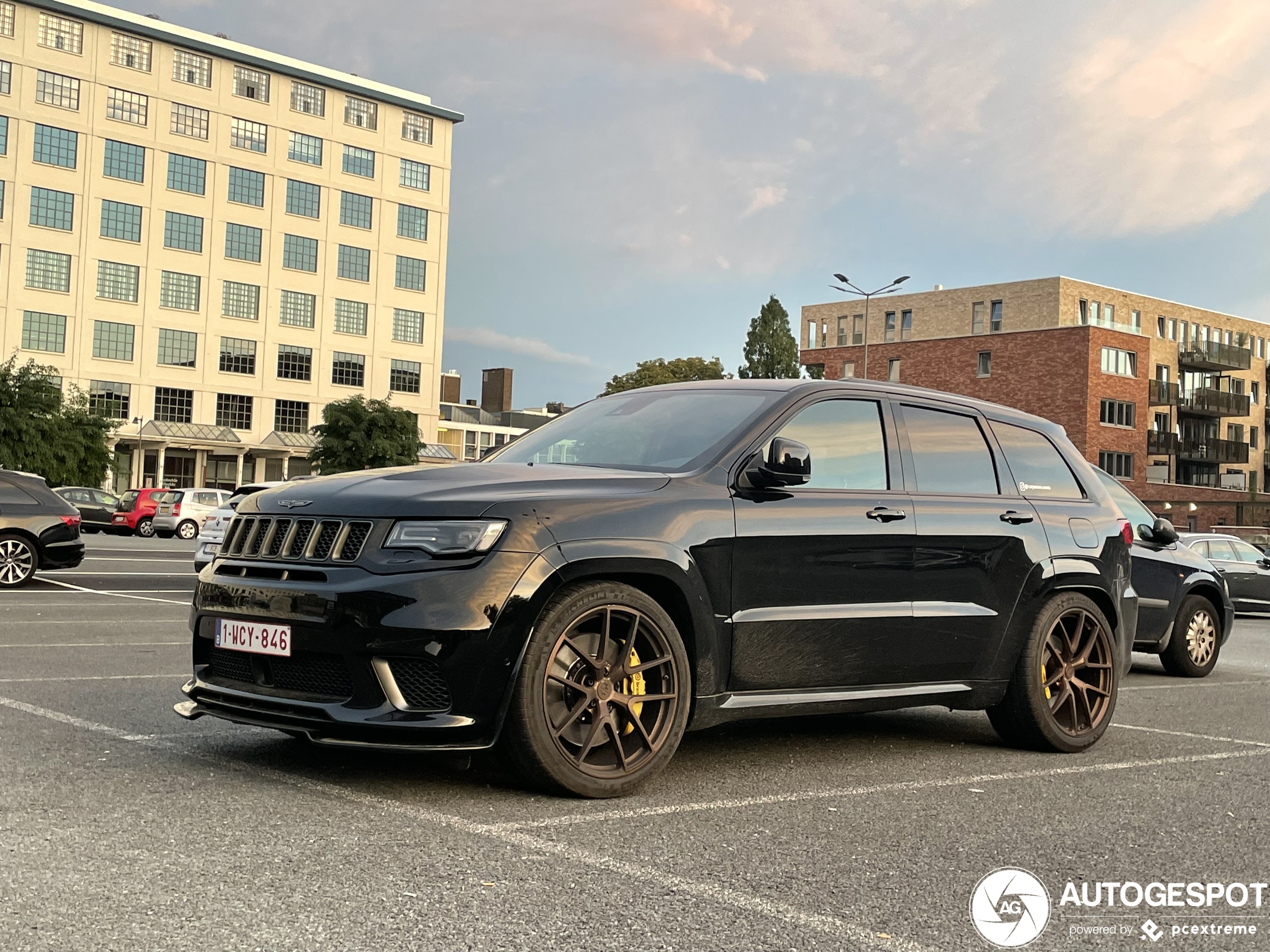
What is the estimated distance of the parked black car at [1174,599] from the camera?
36.7 feet

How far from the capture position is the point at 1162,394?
250ft

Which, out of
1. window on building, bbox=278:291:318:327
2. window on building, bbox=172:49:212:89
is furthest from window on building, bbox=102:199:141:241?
window on building, bbox=278:291:318:327

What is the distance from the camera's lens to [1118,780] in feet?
20.2

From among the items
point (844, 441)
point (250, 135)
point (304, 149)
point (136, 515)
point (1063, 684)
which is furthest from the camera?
point (304, 149)

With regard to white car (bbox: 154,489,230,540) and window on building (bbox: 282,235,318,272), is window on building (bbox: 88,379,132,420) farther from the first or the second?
white car (bbox: 154,489,230,540)

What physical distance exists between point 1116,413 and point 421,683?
69.2 m

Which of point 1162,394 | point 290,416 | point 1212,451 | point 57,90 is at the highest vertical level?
point 57,90

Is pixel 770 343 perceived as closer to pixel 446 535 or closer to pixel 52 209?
pixel 52 209

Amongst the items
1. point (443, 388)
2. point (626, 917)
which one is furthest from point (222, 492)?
point (443, 388)

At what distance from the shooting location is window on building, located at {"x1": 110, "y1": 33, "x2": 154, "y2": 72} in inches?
2756

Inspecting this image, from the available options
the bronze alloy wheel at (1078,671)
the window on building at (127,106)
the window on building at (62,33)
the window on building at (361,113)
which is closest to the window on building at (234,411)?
the window on building at (127,106)

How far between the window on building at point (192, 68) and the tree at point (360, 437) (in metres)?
20.7

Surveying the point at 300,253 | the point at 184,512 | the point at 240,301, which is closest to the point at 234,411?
the point at 240,301

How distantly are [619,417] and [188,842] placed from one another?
297 cm
